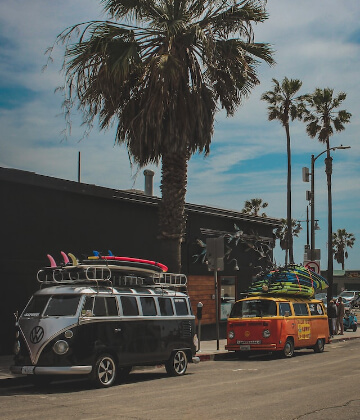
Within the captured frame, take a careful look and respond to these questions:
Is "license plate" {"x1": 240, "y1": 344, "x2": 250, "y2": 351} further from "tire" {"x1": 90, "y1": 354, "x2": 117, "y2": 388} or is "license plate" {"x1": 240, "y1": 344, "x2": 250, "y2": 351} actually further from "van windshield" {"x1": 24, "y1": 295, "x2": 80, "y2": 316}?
"van windshield" {"x1": 24, "y1": 295, "x2": 80, "y2": 316}

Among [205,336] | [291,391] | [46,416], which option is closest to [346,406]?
[291,391]

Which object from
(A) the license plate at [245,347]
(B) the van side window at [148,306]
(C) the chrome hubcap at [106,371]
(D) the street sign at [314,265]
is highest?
(D) the street sign at [314,265]

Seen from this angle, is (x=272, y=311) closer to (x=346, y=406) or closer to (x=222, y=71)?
(x=222, y=71)

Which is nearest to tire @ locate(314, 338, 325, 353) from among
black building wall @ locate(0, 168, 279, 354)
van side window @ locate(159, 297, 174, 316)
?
black building wall @ locate(0, 168, 279, 354)

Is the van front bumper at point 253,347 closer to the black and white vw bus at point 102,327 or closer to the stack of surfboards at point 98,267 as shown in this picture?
the black and white vw bus at point 102,327

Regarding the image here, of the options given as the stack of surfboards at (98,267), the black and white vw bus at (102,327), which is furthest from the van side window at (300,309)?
the stack of surfboards at (98,267)

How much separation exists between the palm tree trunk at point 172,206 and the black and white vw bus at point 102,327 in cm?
377

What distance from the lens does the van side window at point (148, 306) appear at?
49.9ft

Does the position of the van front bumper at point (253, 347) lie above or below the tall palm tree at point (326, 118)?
below

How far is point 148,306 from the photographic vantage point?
15398mm

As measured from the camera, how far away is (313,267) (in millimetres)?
31203

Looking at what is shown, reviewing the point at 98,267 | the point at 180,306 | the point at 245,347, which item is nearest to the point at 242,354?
the point at 245,347

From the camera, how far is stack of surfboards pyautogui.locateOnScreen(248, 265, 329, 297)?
866 inches

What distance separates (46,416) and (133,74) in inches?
485
